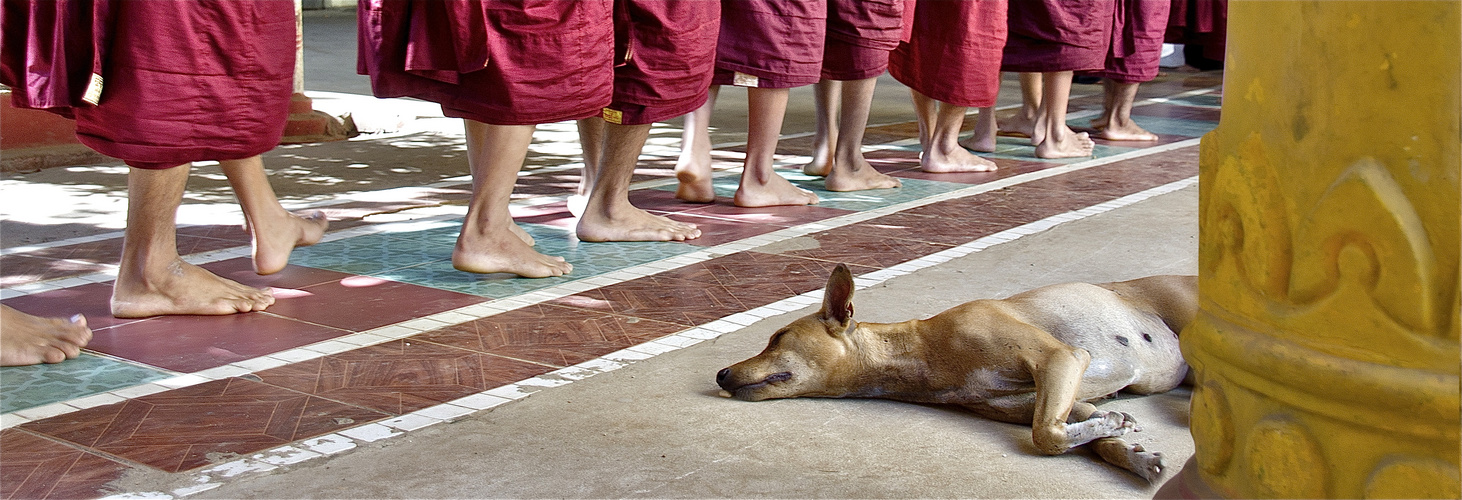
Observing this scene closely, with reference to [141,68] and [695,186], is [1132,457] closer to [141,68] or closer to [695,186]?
[141,68]

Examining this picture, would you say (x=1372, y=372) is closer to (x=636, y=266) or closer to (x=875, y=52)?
(x=636, y=266)

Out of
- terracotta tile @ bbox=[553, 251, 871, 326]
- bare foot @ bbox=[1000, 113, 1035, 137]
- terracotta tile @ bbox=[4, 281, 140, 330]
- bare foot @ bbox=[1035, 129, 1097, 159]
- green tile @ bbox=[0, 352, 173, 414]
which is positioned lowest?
bare foot @ bbox=[1000, 113, 1035, 137]

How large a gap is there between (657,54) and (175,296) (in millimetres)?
1926

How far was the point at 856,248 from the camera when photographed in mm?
4855

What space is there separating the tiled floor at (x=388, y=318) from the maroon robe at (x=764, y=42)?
1.98 ft

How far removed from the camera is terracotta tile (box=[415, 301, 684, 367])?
3.35m

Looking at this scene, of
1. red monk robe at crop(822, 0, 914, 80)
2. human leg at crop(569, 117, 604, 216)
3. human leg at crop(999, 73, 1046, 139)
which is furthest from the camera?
human leg at crop(999, 73, 1046, 139)

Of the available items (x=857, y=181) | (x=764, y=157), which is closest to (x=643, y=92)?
(x=764, y=157)


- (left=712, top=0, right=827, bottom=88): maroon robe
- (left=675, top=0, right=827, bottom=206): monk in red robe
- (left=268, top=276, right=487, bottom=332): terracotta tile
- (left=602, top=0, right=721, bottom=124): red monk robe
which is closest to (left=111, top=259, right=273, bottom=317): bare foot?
(left=268, top=276, right=487, bottom=332): terracotta tile

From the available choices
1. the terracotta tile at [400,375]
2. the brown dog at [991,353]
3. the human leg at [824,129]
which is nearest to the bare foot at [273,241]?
the terracotta tile at [400,375]

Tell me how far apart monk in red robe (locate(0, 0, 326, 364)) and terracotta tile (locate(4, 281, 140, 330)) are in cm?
7

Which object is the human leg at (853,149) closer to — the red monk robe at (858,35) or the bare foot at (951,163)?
the red monk robe at (858,35)

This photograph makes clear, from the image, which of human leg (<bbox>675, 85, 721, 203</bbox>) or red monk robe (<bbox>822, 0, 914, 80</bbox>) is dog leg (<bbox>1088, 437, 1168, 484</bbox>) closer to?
human leg (<bbox>675, 85, 721, 203</bbox>)

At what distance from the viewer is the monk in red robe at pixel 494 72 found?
13.2ft
